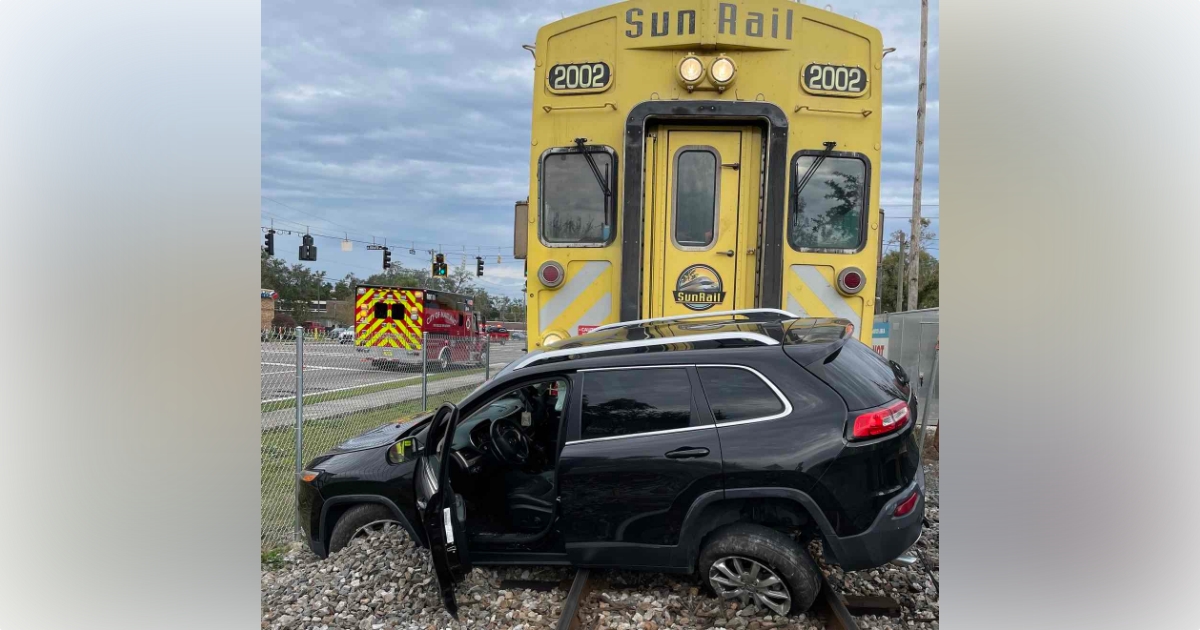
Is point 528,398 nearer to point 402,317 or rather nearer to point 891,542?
point 891,542

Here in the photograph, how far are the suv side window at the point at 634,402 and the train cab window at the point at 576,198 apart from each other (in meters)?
1.64

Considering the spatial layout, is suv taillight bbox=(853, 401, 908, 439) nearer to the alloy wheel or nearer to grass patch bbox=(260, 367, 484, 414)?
the alloy wheel

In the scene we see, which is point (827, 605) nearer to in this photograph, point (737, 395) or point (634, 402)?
point (737, 395)

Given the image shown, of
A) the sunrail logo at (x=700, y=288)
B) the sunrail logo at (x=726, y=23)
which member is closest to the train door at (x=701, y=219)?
the sunrail logo at (x=700, y=288)

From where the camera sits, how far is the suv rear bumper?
314 centimetres

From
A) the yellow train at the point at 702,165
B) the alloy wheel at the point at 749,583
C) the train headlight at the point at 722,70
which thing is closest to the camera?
the alloy wheel at the point at 749,583

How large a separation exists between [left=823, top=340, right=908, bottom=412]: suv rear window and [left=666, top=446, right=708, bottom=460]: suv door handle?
0.76 metres

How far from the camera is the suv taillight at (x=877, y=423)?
314cm

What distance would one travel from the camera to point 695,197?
4809mm

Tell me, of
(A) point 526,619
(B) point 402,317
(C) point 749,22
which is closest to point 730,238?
(C) point 749,22

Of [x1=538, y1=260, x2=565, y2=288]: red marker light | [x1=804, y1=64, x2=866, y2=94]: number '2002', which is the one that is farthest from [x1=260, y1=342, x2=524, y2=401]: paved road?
[x1=804, y1=64, x2=866, y2=94]: number '2002'

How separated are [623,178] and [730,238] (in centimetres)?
97

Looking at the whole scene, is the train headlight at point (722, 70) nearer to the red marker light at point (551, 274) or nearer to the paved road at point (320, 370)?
the red marker light at point (551, 274)

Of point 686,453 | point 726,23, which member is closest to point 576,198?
point 726,23
